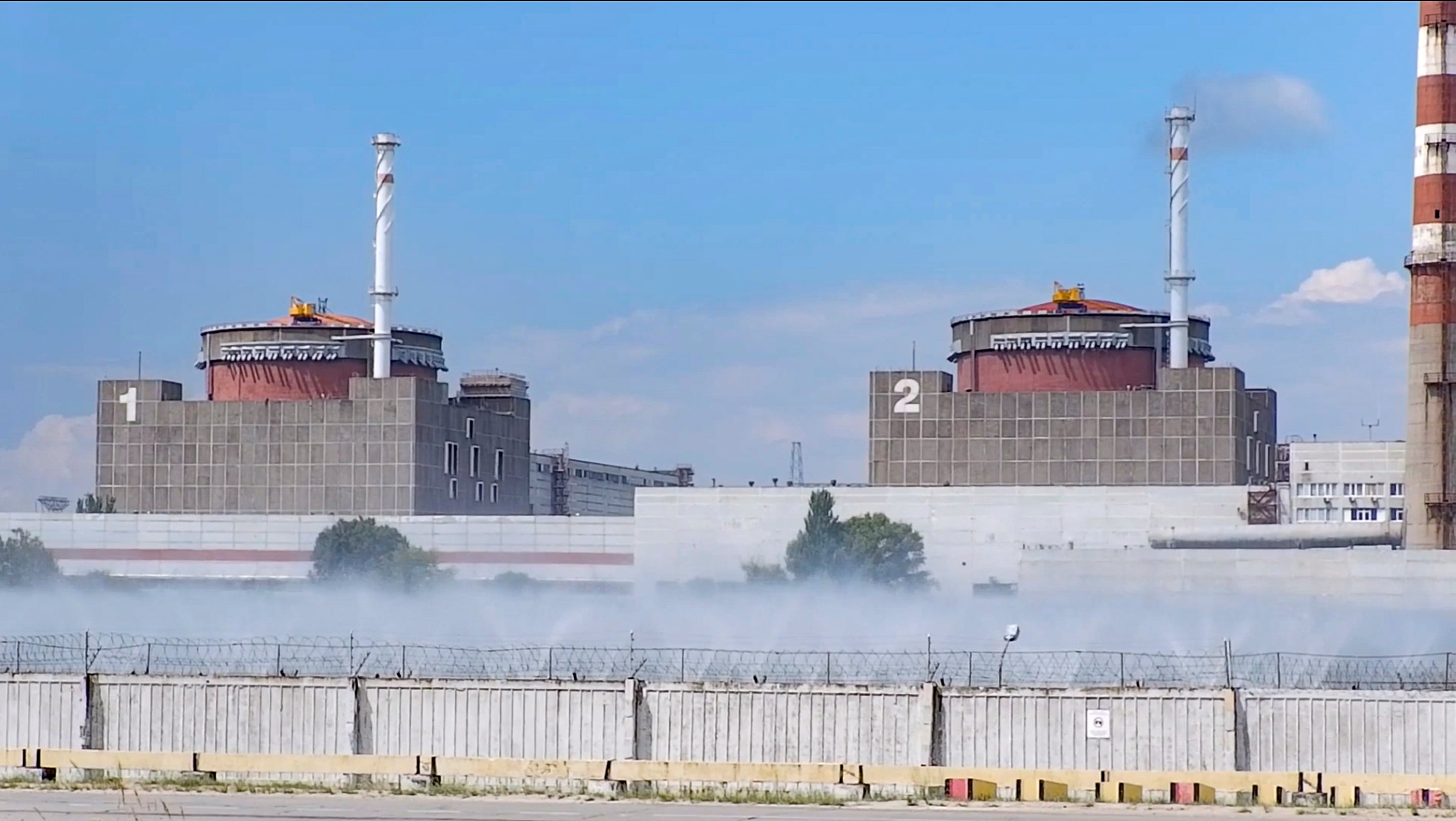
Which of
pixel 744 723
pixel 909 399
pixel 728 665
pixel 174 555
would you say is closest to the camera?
pixel 744 723

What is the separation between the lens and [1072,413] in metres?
186

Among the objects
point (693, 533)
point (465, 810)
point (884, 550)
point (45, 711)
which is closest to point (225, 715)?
point (45, 711)

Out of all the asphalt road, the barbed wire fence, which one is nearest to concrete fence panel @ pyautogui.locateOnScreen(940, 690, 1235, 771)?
the barbed wire fence

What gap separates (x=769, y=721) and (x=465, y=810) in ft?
40.7

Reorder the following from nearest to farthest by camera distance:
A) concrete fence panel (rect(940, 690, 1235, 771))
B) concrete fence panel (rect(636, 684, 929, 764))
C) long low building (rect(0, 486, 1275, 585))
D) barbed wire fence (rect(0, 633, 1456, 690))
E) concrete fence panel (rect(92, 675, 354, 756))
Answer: concrete fence panel (rect(940, 690, 1235, 771)), concrete fence panel (rect(636, 684, 929, 764)), concrete fence panel (rect(92, 675, 354, 756)), barbed wire fence (rect(0, 633, 1456, 690)), long low building (rect(0, 486, 1275, 585))

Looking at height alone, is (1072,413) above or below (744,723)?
above

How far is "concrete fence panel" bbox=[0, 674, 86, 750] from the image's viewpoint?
6178cm

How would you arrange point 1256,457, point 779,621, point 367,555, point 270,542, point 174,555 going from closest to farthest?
point 779,621 → point 367,555 → point 174,555 → point 270,542 → point 1256,457

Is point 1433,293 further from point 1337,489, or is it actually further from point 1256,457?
point 1256,457

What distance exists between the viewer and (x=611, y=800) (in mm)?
52188

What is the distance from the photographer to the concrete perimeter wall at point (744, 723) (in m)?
56.9

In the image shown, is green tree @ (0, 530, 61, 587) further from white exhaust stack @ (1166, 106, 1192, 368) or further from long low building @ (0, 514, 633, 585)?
white exhaust stack @ (1166, 106, 1192, 368)

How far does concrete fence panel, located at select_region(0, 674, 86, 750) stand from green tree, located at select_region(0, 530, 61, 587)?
345 ft

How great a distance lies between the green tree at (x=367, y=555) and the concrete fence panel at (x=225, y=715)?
368 ft
